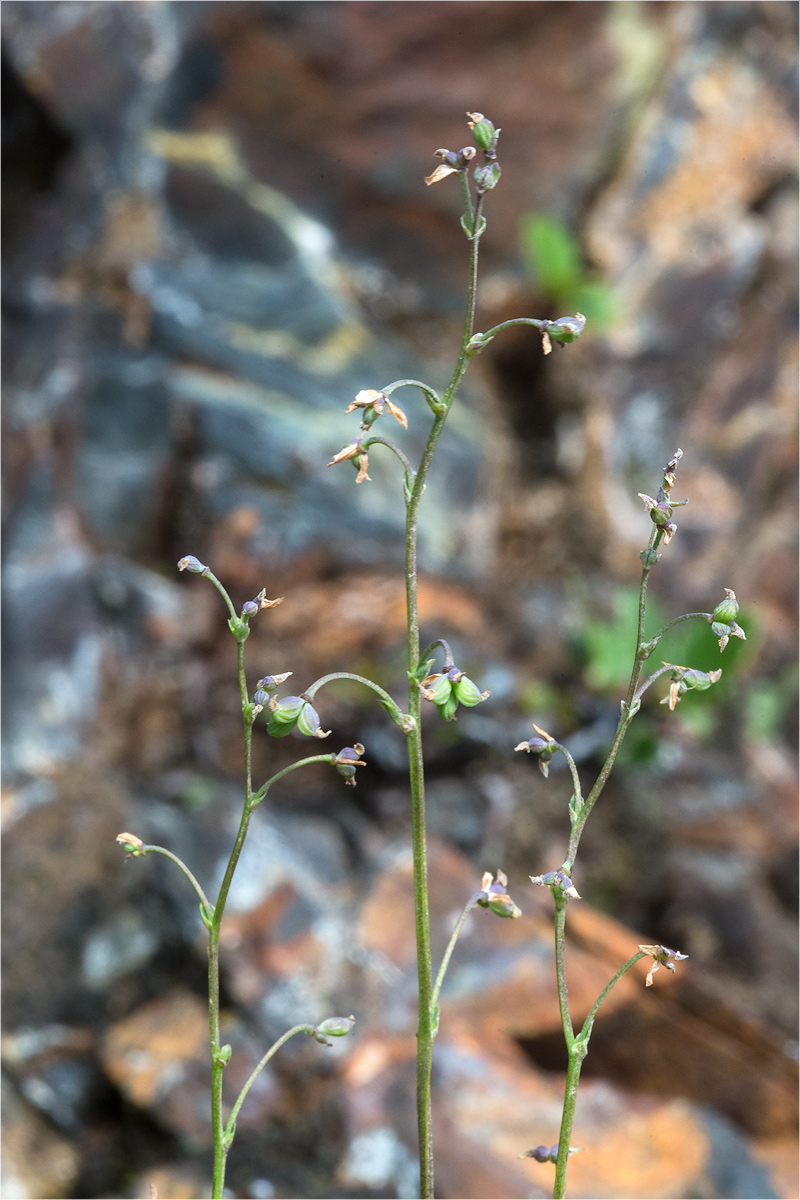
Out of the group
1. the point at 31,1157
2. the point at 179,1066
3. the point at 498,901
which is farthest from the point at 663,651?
the point at 498,901

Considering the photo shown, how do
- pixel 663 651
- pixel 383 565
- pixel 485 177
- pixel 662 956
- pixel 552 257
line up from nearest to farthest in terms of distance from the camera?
pixel 485 177
pixel 662 956
pixel 383 565
pixel 663 651
pixel 552 257

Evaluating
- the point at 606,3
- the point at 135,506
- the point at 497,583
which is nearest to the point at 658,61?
the point at 606,3

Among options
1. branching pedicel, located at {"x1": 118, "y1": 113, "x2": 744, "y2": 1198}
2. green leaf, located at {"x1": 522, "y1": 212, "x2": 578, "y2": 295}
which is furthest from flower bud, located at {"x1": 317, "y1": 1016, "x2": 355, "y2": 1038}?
green leaf, located at {"x1": 522, "y1": 212, "x2": 578, "y2": 295}

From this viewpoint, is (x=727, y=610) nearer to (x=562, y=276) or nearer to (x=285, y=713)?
(x=285, y=713)

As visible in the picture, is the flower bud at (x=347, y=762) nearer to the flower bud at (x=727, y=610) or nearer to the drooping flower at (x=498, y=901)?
the drooping flower at (x=498, y=901)

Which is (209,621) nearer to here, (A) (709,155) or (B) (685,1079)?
(B) (685,1079)

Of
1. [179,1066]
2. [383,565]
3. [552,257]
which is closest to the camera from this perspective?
[179,1066]

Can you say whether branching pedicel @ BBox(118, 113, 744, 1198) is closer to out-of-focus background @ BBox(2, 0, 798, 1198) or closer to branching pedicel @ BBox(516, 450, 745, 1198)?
branching pedicel @ BBox(516, 450, 745, 1198)

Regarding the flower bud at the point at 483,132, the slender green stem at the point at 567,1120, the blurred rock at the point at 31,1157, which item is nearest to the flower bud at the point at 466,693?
the slender green stem at the point at 567,1120
